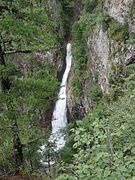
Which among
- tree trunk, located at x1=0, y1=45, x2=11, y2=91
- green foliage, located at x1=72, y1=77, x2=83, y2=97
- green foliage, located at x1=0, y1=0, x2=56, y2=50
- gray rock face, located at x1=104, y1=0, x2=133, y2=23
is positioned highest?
gray rock face, located at x1=104, y1=0, x2=133, y2=23

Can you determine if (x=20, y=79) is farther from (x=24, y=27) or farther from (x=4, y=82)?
(x=24, y=27)

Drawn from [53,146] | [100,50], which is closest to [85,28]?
[100,50]

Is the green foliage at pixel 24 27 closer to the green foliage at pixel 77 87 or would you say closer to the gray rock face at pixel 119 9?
the gray rock face at pixel 119 9

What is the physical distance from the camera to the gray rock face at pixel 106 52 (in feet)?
46.8

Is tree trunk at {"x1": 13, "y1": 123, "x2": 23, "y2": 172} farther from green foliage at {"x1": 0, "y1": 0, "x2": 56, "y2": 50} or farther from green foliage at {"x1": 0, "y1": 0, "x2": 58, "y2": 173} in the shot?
green foliage at {"x1": 0, "y1": 0, "x2": 56, "y2": 50}

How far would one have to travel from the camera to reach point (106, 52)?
15773 mm

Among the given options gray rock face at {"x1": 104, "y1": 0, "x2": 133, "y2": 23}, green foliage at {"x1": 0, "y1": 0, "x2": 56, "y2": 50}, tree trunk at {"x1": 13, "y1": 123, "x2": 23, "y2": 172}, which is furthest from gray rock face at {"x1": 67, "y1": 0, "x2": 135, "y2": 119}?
tree trunk at {"x1": 13, "y1": 123, "x2": 23, "y2": 172}

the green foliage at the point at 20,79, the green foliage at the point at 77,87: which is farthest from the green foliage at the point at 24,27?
the green foliage at the point at 77,87

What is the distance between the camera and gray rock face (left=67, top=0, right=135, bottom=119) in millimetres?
14279

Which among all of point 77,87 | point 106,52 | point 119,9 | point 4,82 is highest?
point 119,9

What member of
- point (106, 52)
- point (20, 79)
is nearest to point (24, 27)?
point (20, 79)

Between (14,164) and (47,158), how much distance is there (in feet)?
18.9

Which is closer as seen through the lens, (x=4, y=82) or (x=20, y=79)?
(x=4, y=82)

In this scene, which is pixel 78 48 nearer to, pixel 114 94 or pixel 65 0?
pixel 114 94
